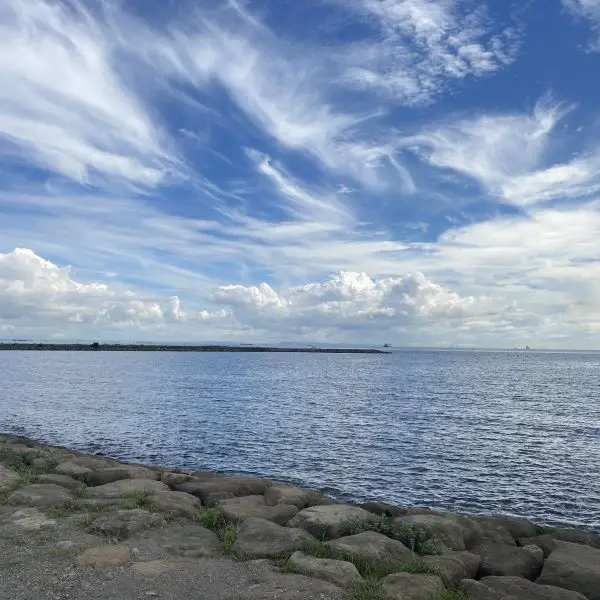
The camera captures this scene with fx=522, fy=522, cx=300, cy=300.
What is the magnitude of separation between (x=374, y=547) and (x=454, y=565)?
1.86 metres

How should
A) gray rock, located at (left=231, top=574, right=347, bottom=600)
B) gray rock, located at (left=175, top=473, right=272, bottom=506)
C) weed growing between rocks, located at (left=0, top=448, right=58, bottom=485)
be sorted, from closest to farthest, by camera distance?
1. gray rock, located at (left=231, top=574, right=347, bottom=600)
2. weed growing between rocks, located at (left=0, top=448, right=58, bottom=485)
3. gray rock, located at (left=175, top=473, right=272, bottom=506)

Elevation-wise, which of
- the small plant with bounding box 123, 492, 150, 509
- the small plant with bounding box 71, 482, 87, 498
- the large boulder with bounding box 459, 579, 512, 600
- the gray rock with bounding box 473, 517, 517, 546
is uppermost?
the small plant with bounding box 123, 492, 150, 509

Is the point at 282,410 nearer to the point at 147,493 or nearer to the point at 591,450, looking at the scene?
the point at 591,450

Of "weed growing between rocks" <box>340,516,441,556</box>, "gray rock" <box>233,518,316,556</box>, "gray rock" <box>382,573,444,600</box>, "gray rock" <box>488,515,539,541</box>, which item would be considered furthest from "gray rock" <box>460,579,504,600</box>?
"gray rock" <box>488,515,539,541</box>

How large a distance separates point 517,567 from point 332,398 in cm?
5433

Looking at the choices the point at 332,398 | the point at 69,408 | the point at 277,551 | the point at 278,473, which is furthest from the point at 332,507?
the point at 332,398

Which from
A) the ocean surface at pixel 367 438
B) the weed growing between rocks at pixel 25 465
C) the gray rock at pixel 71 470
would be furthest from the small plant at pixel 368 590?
the ocean surface at pixel 367 438

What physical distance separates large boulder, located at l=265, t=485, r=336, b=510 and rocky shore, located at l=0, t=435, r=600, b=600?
0.16 ft

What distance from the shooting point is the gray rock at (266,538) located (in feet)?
39.9

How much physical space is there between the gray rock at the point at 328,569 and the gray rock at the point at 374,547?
36.0 inches

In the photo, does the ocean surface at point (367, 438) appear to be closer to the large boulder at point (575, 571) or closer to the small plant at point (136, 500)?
the large boulder at point (575, 571)

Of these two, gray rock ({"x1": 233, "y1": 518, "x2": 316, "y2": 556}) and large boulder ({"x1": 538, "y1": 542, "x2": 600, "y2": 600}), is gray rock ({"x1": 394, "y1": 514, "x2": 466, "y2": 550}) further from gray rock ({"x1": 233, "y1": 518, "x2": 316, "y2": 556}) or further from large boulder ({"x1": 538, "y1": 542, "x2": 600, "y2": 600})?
gray rock ({"x1": 233, "y1": 518, "x2": 316, "y2": 556})

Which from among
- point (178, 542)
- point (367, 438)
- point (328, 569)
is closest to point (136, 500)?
point (178, 542)

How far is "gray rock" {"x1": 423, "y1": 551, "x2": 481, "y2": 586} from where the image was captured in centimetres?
1150
